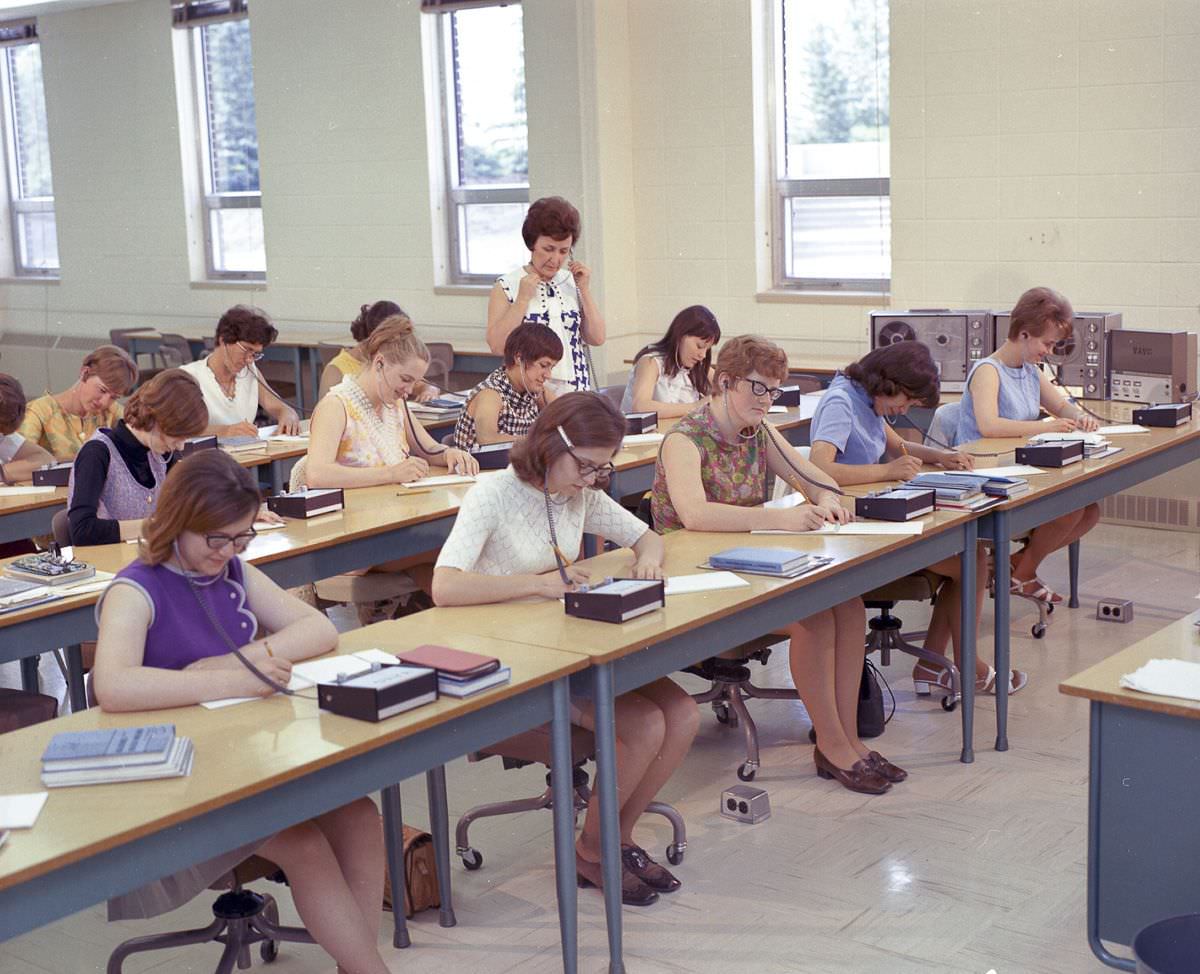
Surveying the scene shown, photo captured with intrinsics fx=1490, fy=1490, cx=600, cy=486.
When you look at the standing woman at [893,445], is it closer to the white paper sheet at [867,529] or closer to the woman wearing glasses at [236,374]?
the white paper sheet at [867,529]

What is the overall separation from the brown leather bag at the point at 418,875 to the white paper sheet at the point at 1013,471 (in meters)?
1.99

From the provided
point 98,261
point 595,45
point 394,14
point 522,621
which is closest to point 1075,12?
point 595,45

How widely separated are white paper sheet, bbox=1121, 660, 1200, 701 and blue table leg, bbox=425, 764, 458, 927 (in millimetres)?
1385

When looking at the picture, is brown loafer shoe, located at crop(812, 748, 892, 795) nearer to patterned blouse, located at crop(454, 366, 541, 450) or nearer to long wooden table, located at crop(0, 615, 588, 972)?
long wooden table, located at crop(0, 615, 588, 972)

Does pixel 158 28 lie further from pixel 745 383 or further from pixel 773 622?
pixel 773 622

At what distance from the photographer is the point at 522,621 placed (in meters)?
3.01

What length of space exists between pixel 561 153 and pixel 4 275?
3.48 meters

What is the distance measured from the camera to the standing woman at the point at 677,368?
5637 mm

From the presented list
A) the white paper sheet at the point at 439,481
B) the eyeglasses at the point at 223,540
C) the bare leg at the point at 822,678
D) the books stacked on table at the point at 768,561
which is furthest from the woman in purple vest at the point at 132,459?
the bare leg at the point at 822,678

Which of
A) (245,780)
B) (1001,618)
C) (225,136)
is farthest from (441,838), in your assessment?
(225,136)

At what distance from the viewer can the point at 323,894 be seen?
253 cm

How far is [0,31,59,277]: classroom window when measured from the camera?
5.43 m

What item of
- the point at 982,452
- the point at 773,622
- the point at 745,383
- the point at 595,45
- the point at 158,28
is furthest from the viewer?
the point at 595,45

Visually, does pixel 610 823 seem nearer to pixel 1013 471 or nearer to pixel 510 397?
pixel 1013 471
